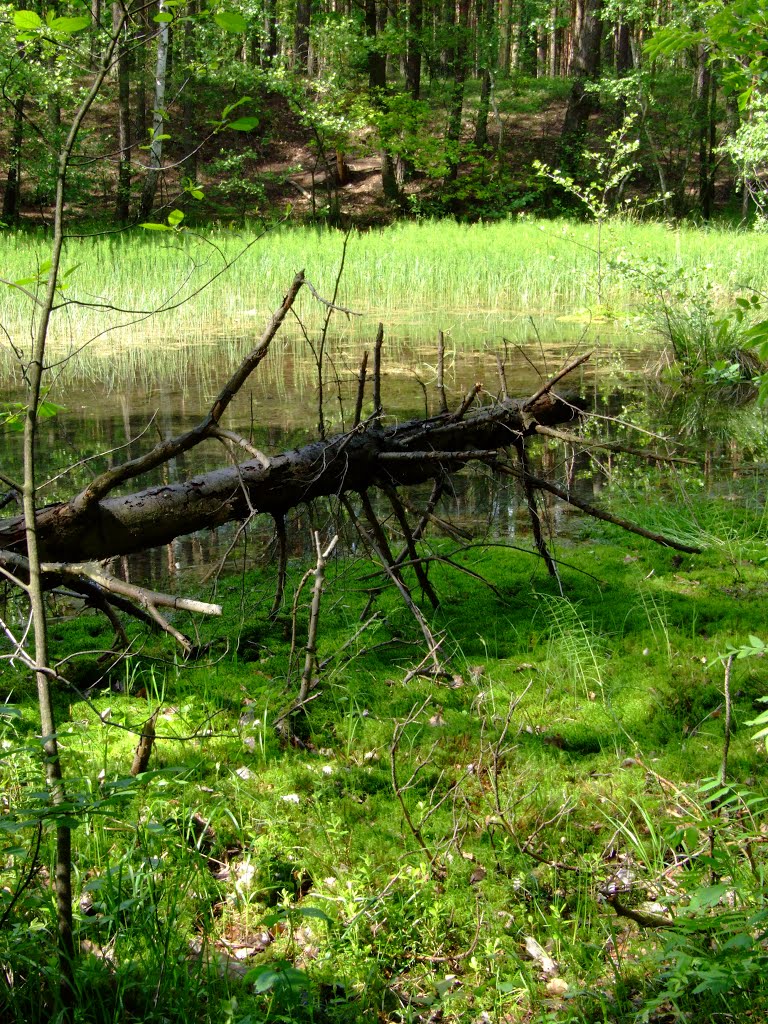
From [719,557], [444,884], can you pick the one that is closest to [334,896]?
[444,884]

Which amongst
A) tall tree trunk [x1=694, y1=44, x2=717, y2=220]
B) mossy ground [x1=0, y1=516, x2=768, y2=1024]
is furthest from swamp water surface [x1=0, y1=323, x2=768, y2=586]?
tall tree trunk [x1=694, y1=44, x2=717, y2=220]

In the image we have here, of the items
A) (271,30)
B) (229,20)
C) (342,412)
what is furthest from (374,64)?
(229,20)

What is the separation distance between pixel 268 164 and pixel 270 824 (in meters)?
29.3

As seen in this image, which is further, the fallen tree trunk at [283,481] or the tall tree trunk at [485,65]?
the tall tree trunk at [485,65]

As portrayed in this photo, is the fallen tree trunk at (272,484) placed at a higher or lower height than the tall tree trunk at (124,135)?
lower

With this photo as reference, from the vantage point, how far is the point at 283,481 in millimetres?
3652

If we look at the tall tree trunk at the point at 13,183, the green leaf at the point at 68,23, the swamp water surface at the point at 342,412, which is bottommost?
the swamp water surface at the point at 342,412

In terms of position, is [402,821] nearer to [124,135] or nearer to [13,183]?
[124,135]

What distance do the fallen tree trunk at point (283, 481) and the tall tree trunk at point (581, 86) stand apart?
22494 mm

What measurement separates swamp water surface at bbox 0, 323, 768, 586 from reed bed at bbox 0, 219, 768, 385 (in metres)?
0.33

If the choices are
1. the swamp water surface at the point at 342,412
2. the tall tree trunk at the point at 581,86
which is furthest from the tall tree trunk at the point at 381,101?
the swamp water surface at the point at 342,412

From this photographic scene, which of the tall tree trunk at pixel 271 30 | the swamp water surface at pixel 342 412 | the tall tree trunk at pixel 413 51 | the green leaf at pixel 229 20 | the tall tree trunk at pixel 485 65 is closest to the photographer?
the green leaf at pixel 229 20

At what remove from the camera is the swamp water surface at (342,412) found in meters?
5.56

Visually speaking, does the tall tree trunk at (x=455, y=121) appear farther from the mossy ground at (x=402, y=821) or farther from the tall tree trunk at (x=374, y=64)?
the mossy ground at (x=402, y=821)
